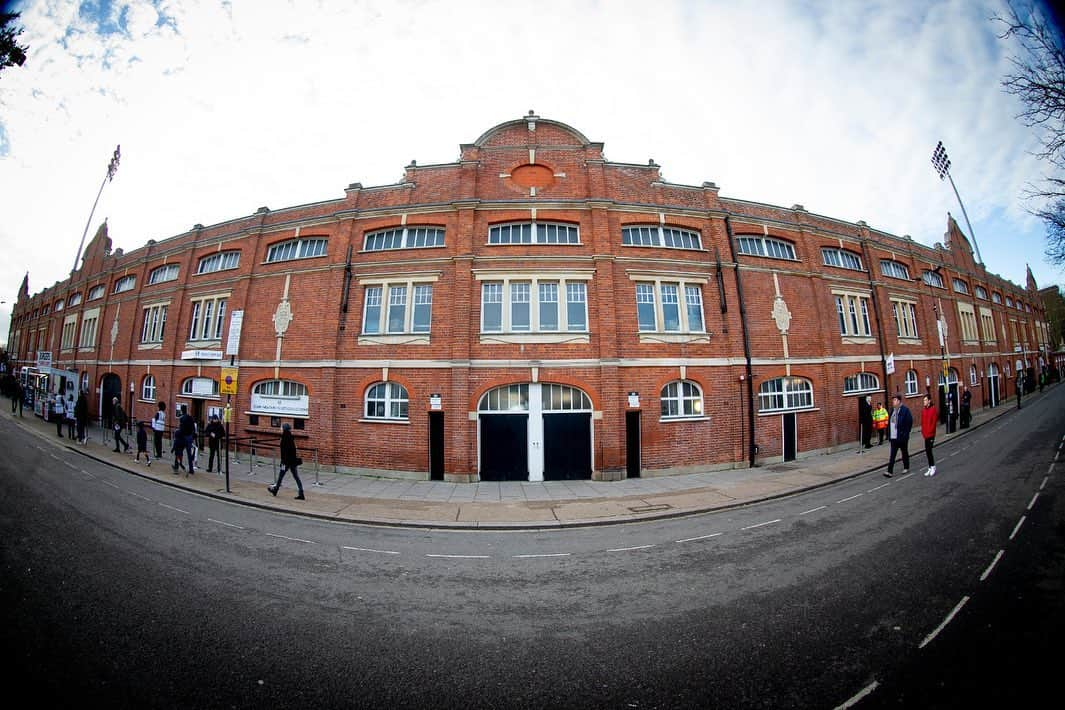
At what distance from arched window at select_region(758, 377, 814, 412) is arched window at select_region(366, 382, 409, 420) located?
13917 mm

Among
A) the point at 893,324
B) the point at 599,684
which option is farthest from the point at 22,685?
the point at 893,324

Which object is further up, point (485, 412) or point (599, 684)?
point (485, 412)

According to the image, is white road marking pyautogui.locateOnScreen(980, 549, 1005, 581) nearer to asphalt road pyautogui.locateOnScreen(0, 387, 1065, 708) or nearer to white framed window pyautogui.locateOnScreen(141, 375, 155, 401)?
asphalt road pyautogui.locateOnScreen(0, 387, 1065, 708)

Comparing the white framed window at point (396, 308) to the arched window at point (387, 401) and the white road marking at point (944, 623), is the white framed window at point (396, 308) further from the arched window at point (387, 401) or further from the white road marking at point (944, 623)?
the white road marking at point (944, 623)

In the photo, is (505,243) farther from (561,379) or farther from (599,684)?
(599,684)

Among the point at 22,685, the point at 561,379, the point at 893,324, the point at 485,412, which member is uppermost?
the point at 893,324

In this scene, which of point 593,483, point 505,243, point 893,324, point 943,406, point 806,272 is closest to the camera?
point 593,483

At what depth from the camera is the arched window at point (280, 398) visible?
48.9 ft

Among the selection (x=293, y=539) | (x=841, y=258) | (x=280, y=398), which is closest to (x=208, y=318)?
(x=280, y=398)

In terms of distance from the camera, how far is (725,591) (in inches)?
215

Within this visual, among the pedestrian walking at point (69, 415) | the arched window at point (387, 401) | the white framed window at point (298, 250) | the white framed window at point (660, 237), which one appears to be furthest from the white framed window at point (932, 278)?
the pedestrian walking at point (69, 415)

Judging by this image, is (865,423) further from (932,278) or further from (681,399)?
(932,278)

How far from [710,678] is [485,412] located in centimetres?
1055

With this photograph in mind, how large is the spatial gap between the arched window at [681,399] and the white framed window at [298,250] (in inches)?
596
